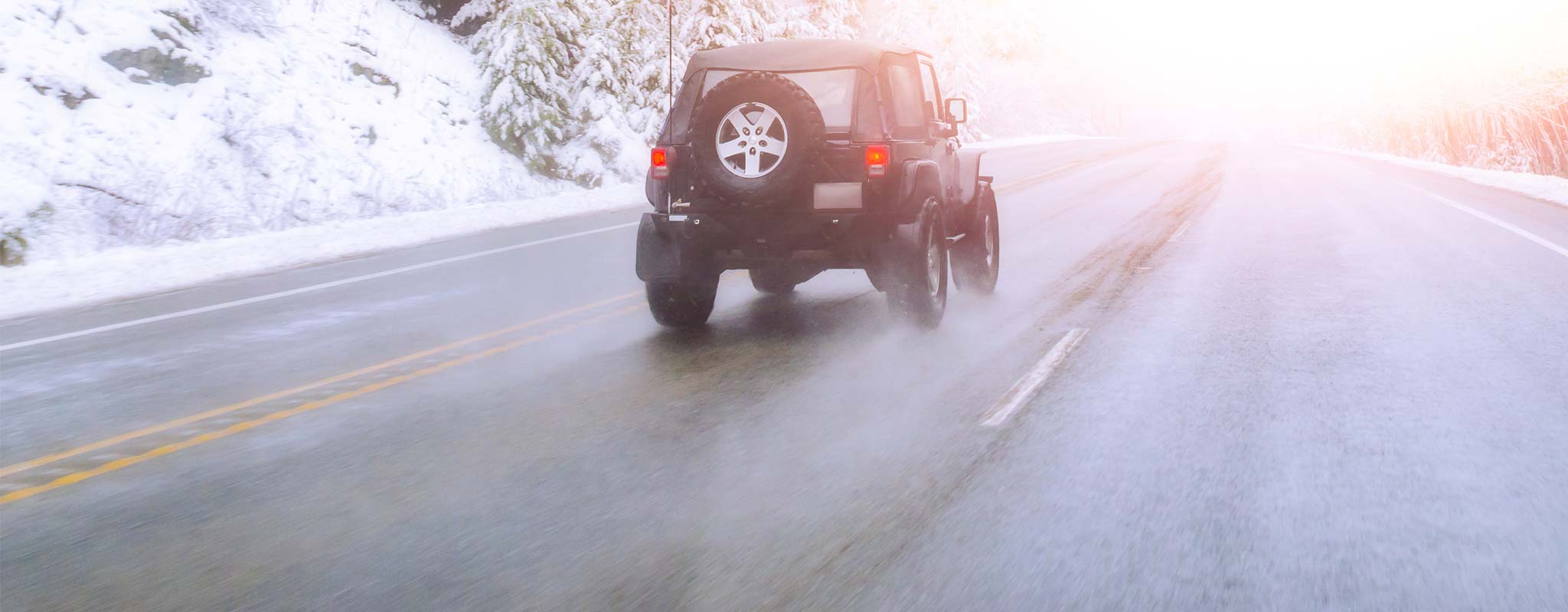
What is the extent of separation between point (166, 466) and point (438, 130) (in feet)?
61.7

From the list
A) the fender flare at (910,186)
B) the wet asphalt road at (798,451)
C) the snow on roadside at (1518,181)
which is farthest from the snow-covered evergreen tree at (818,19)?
the fender flare at (910,186)

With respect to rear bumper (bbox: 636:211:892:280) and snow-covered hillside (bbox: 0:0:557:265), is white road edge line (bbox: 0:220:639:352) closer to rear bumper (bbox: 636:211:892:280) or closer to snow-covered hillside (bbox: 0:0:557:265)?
rear bumper (bbox: 636:211:892:280)

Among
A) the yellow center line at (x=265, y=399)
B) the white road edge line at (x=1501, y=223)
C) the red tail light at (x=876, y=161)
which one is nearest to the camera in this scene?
the yellow center line at (x=265, y=399)

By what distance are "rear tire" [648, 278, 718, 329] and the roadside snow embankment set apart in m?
6.20

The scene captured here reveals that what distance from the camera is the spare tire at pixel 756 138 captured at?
7828 millimetres

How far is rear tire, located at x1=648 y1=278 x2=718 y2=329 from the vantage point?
8.69 meters

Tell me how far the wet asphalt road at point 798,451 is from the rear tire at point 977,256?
0.89 feet

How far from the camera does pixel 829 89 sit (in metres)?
8.30

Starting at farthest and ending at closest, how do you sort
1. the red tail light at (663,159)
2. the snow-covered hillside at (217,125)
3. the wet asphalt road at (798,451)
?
the snow-covered hillside at (217,125), the red tail light at (663,159), the wet asphalt road at (798,451)

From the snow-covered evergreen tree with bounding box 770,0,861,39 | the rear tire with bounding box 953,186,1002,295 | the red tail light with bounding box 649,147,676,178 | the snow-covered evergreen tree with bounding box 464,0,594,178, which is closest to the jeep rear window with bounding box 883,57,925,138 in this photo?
the rear tire with bounding box 953,186,1002,295

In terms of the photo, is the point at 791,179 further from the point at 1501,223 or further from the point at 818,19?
the point at 818,19

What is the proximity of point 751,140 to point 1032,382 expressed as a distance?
96.0 inches

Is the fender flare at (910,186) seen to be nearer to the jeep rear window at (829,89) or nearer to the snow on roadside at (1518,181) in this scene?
the jeep rear window at (829,89)

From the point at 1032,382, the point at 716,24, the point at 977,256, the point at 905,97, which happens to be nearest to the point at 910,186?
the point at 905,97
